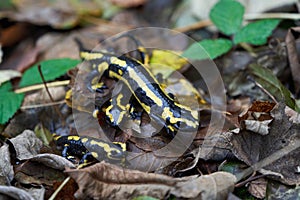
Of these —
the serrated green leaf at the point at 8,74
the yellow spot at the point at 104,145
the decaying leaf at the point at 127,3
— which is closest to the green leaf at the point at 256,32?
the yellow spot at the point at 104,145

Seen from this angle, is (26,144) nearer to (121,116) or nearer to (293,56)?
(121,116)

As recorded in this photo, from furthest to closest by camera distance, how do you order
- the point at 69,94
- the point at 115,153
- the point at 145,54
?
the point at 145,54, the point at 69,94, the point at 115,153

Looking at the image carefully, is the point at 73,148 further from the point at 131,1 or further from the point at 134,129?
the point at 131,1

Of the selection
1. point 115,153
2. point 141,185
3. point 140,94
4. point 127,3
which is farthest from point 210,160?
point 127,3

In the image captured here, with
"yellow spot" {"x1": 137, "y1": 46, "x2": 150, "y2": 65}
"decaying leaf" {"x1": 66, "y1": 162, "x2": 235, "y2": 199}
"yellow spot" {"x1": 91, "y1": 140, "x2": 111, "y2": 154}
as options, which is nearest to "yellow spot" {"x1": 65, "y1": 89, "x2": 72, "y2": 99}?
"yellow spot" {"x1": 91, "y1": 140, "x2": 111, "y2": 154}

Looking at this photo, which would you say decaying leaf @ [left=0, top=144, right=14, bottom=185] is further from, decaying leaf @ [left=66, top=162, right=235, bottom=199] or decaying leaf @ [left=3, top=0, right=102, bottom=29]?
decaying leaf @ [left=3, top=0, right=102, bottom=29]
